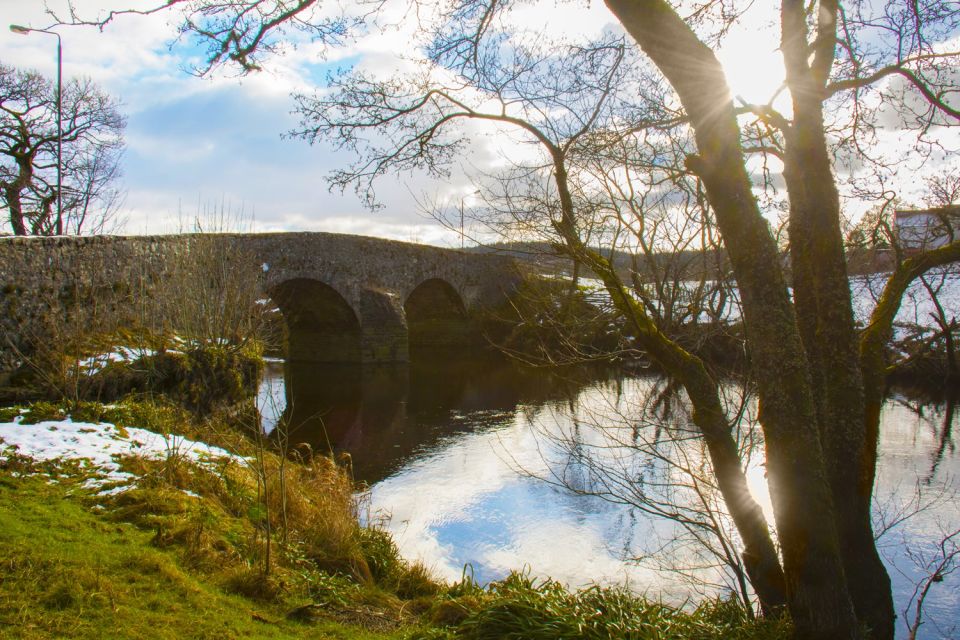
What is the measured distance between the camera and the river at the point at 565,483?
6.14 metres

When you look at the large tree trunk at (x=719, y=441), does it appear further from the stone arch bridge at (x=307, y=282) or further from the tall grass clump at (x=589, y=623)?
the stone arch bridge at (x=307, y=282)

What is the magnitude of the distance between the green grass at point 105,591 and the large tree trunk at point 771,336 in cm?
199

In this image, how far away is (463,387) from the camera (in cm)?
1722

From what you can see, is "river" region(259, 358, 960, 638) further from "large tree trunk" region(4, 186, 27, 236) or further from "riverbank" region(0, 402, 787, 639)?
"large tree trunk" region(4, 186, 27, 236)

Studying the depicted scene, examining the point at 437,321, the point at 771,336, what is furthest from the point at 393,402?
the point at 771,336

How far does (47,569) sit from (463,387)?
14.1 metres

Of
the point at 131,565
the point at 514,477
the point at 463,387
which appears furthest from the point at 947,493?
the point at 463,387

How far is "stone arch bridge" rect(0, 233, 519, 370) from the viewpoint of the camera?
9.47 m

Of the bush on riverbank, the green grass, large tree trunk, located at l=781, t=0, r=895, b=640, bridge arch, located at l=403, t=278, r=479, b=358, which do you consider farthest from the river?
bridge arch, located at l=403, t=278, r=479, b=358

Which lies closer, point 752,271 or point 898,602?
point 752,271

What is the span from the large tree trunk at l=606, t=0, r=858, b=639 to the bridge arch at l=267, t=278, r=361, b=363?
16211 mm

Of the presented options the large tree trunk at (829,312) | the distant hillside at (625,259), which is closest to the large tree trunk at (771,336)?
the large tree trunk at (829,312)

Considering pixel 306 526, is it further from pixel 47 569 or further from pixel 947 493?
pixel 947 493

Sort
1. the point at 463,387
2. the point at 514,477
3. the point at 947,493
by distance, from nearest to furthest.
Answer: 1. the point at 947,493
2. the point at 514,477
3. the point at 463,387
